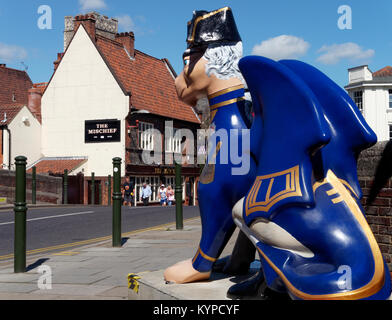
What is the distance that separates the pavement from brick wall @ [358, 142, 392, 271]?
2.02 meters

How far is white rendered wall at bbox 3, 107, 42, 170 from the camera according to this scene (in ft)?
83.0

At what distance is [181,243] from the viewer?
7.45 m

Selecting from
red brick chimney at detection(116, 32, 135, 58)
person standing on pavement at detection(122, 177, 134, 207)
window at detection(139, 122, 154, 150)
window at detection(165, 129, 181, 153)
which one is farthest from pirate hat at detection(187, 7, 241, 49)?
red brick chimney at detection(116, 32, 135, 58)

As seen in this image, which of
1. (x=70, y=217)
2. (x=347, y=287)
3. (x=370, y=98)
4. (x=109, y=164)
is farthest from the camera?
(x=370, y=98)

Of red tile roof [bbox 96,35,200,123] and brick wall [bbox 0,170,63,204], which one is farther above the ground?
red tile roof [bbox 96,35,200,123]

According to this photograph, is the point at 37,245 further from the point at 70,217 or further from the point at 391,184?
the point at 391,184

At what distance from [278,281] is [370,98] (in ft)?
129

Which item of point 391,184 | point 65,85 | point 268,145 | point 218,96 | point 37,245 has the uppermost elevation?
point 65,85

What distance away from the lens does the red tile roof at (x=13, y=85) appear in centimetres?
3209

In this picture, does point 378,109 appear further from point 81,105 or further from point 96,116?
point 81,105

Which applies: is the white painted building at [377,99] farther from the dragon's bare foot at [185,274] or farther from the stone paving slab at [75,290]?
the dragon's bare foot at [185,274]

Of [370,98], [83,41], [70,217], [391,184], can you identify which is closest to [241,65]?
[391,184]

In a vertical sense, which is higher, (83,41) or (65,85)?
(83,41)

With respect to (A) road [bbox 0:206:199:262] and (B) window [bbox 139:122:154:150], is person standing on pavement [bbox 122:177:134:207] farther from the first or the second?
(A) road [bbox 0:206:199:262]
